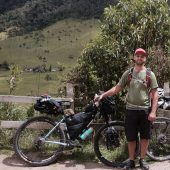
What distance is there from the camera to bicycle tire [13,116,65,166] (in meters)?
8.07

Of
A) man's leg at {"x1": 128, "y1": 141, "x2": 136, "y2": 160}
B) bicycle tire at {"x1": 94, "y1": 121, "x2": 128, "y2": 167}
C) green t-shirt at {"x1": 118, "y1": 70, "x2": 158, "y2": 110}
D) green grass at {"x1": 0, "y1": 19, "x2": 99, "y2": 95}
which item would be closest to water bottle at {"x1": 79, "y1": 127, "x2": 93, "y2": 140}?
bicycle tire at {"x1": 94, "y1": 121, "x2": 128, "y2": 167}

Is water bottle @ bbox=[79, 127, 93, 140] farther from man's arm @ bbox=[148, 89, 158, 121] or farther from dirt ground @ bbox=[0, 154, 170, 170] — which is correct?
man's arm @ bbox=[148, 89, 158, 121]

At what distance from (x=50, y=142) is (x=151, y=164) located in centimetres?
175

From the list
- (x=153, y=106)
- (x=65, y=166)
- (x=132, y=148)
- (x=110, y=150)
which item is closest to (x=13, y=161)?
(x=65, y=166)

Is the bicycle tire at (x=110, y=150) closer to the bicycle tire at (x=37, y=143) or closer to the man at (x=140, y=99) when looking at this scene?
the bicycle tire at (x=37, y=143)

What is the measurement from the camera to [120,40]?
412 inches

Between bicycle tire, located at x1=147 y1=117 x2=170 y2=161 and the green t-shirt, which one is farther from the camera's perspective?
bicycle tire, located at x1=147 y1=117 x2=170 y2=161

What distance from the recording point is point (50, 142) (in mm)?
8039

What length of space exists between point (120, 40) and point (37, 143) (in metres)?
3.42

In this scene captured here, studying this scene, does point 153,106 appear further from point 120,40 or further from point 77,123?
point 120,40

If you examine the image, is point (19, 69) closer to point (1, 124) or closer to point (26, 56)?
point (1, 124)

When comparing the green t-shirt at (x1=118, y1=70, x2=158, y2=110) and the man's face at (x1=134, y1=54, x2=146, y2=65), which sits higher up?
the man's face at (x1=134, y1=54, x2=146, y2=65)

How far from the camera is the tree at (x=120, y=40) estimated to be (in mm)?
10297

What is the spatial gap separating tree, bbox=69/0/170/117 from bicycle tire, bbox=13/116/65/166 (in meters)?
2.22
